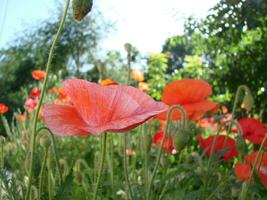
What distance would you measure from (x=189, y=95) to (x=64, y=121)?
20.8 inches

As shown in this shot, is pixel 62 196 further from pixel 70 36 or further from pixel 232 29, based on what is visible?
pixel 70 36

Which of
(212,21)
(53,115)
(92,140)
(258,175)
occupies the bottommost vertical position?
(92,140)

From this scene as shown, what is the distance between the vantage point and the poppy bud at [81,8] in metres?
0.62

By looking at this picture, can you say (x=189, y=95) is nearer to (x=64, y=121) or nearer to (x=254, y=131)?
(x=254, y=131)

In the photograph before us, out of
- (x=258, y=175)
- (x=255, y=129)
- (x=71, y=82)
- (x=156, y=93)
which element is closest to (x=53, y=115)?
(x=71, y=82)

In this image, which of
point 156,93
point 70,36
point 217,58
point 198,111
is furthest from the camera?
point 70,36

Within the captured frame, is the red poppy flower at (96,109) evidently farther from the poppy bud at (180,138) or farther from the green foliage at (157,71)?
the green foliage at (157,71)

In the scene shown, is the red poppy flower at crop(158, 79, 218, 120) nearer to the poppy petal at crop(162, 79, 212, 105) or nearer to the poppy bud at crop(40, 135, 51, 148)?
the poppy petal at crop(162, 79, 212, 105)

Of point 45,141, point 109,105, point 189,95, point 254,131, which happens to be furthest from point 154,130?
point 109,105

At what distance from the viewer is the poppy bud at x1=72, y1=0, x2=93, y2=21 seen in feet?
2.05

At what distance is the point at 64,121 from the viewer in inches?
24.2

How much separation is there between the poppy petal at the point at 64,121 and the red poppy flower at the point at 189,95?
49 centimetres

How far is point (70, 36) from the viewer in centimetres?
1356

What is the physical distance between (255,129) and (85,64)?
12.8 metres
